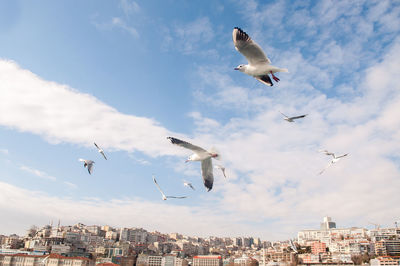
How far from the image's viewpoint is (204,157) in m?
7.25

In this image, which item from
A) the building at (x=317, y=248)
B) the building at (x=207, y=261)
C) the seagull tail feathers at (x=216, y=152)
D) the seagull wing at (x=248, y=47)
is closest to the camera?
the seagull wing at (x=248, y=47)

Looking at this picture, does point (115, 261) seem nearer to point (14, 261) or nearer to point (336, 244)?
point (14, 261)

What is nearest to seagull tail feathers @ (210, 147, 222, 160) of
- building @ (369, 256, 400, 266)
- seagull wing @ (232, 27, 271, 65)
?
seagull wing @ (232, 27, 271, 65)

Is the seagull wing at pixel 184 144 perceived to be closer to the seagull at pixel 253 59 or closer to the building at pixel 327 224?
the seagull at pixel 253 59

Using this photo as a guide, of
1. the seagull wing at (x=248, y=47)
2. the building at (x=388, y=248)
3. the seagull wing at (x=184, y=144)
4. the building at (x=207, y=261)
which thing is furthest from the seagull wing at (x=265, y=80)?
the building at (x=388, y=248)

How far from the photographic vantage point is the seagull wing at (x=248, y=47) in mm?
6258

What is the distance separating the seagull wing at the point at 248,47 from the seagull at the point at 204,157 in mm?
2058

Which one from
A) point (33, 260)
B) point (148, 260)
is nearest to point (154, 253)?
point (148, 260)

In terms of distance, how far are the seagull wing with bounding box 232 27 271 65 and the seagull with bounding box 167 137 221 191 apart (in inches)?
81.0

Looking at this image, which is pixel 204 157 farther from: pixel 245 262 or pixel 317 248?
pixel 317 248

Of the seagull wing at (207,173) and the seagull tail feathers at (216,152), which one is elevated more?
the seagull tail feathers at (216,152)

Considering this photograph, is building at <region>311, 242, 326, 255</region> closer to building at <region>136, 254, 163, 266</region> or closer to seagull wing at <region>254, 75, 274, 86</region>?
building at <region>136, 254, 163, 266</region>

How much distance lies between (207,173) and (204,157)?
51cm

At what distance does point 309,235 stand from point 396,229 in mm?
31021
